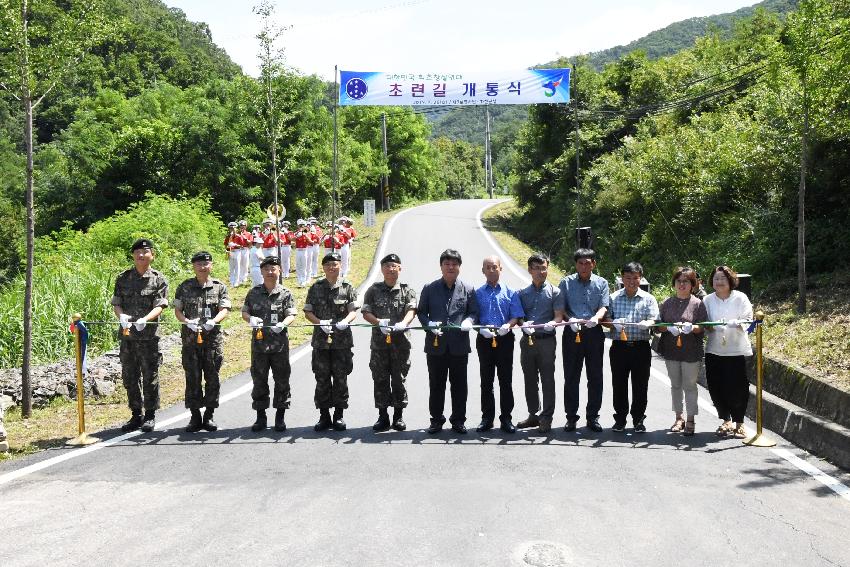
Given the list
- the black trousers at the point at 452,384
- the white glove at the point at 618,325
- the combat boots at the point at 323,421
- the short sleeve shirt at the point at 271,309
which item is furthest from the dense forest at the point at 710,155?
the combat boots at the point at 323,421

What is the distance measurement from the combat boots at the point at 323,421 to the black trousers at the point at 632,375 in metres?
3.04

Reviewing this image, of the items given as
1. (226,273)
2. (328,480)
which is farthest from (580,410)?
(226,273)

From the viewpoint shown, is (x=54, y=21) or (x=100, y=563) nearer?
(x=100, y=563)

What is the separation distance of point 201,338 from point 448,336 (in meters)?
2.63

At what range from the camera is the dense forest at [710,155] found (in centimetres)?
1441

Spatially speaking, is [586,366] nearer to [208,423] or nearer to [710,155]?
[208,423]

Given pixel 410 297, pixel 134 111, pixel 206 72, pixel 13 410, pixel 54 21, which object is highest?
pixel 206 72

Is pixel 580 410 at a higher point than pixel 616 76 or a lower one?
lower

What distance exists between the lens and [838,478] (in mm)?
6504

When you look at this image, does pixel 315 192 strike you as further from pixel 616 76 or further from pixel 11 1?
pixel 11 1

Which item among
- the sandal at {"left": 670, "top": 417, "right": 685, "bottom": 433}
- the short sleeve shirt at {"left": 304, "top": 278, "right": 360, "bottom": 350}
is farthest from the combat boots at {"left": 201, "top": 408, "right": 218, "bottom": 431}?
the sandal at {"left": 670, "top": 417, "right": 685, "bottom": 433}

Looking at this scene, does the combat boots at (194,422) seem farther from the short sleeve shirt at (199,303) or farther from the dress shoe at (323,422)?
the dress shoe at (323,422)

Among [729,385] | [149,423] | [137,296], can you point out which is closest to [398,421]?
[149,423]

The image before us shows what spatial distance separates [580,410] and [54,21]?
26.5ft
